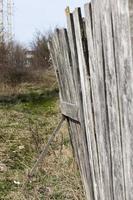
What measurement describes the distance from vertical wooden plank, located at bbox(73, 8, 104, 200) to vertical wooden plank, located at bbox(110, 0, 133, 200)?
696 millimetres

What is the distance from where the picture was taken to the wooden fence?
2.58m

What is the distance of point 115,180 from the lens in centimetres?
294

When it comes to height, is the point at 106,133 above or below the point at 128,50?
below

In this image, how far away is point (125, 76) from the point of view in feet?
8.41

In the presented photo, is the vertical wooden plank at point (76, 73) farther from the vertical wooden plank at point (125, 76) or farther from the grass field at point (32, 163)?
the vertical wooden plank at point (125, 76)

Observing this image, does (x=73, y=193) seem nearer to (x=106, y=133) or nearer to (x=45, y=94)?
(x=106, y=133)

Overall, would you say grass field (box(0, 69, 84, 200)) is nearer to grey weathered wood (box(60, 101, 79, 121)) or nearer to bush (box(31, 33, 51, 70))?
grey weathered wood (box(60, 101, 79, 121))

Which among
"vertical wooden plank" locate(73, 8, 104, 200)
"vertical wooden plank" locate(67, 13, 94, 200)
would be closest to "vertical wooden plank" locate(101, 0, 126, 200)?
"vertical wooden plank" locate(73, 8, 104, 200)

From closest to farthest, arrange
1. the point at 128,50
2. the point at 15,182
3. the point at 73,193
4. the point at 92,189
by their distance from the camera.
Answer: the point at 128,50 < the point at 92,189 < the point at 73,193 < the point at 15,182

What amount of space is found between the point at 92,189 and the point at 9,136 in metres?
5.97

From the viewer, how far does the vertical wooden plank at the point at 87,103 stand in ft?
11.2

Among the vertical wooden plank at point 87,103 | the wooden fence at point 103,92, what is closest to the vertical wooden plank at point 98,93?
the wooden fence at point 103,92

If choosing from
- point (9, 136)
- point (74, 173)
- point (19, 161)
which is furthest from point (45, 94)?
point (74, 173)

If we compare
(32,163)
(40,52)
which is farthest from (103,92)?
(40,52)
